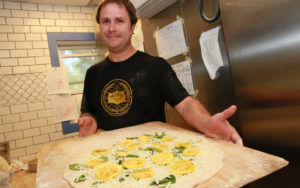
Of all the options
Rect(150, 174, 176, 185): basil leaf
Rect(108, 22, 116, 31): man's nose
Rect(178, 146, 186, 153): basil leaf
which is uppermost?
Rect(108, 22, 116, 31): man's nose

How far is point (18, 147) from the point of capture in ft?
8.05

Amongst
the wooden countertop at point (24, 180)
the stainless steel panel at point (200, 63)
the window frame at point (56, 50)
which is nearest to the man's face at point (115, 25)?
the stainless steel panel at point (200, 63)

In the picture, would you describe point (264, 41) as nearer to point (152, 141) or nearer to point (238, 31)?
point (238, 31)

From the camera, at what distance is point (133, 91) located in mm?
1321

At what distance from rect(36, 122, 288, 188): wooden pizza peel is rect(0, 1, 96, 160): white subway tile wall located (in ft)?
5.57

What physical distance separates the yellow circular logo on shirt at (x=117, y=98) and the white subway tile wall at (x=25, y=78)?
63.9 inches

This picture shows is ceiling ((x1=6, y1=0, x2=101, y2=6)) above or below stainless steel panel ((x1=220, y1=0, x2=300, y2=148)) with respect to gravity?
above

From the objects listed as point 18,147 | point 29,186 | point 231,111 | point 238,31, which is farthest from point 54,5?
point 231,111

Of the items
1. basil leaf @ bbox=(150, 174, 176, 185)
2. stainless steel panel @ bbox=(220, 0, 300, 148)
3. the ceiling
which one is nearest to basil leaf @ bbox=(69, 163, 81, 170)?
basil leaf @ bbox=(150, 174, 176, 185)

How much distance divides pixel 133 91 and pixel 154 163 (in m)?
0.62

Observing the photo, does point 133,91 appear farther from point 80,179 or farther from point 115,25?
point 80,179

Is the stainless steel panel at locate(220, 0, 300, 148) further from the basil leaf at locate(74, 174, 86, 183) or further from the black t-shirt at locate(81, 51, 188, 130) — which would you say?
the basil leaf at locate(74, 174, 86, 183)

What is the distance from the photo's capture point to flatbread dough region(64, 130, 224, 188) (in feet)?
2.14

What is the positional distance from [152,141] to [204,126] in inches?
9.8
